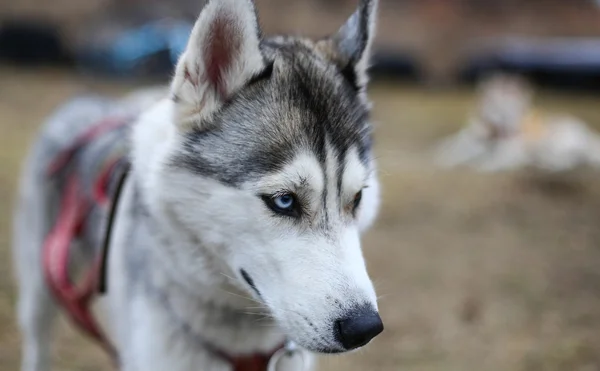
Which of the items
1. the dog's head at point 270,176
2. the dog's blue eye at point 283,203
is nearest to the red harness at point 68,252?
the dog's head at point 270,176

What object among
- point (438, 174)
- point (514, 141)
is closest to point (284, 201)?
point (438, 174)

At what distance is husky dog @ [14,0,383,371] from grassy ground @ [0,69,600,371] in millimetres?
629

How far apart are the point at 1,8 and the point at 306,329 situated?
1559 centimetres

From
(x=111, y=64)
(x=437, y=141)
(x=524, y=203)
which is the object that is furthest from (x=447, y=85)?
(x=524, y=203)

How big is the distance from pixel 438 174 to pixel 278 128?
6.47 m

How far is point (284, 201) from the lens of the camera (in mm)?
2047

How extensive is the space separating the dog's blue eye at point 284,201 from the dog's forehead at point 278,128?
3.1 inches

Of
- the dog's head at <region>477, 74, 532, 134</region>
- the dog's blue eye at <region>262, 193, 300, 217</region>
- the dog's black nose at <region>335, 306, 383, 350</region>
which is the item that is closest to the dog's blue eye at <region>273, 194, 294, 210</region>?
the dog's blue eye at <region>262, 193, 300, 217</region>

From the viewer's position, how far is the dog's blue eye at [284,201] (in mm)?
2039

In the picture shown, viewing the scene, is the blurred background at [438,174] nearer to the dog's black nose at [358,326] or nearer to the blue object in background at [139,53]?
the blue object in background at [139,53]

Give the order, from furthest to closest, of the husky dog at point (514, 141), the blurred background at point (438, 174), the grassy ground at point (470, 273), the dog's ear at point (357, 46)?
the husky dog at point (514, 141)
the blurred background at point (438, 174)
the grassy ground at point (470, 273)
the dog's ear at point (357, 46)

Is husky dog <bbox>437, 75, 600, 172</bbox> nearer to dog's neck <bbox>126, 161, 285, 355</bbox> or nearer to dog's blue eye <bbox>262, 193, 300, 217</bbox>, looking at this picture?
dog's neck <bbox>126, 161, 285, 355</bbox>

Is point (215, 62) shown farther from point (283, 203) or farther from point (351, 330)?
point (351, 330)

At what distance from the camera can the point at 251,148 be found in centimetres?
211
